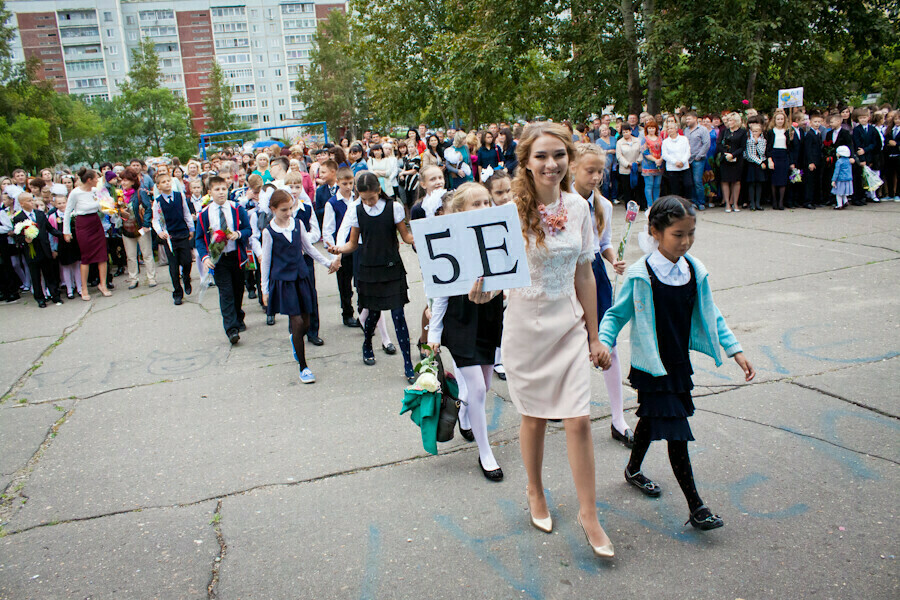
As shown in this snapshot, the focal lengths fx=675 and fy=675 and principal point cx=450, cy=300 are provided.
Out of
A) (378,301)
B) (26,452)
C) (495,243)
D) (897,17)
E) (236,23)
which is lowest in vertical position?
(26,452)

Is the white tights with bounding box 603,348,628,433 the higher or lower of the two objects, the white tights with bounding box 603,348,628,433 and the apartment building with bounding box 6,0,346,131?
the lower

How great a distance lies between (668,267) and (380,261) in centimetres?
321

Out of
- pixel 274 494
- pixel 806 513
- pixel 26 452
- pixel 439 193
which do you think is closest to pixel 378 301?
pixel 439 193

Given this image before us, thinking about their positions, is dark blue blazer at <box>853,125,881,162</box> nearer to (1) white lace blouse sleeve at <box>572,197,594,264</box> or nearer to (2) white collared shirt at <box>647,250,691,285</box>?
(2) white collared shirt at <box>647,250,691,285</box>

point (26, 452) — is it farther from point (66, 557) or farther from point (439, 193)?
point (439, 193)

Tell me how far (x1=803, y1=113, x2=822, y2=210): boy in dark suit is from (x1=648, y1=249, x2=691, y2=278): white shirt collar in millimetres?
10843

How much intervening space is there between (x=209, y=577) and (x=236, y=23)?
118110 mm

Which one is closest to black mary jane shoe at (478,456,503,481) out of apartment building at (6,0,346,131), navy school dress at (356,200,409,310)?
navy school dress at (356,200,409,310)

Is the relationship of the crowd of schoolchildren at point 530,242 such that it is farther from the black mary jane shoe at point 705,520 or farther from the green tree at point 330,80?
the green tree at point 330,80

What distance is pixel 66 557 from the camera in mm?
3520

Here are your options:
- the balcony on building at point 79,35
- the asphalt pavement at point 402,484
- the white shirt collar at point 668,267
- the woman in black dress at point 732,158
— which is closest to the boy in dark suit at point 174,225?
the asphalt pavement at point 402,484

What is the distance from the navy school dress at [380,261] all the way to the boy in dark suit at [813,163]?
9741mm

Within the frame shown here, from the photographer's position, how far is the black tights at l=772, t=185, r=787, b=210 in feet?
41.0

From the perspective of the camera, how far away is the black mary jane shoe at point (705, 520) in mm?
3248
